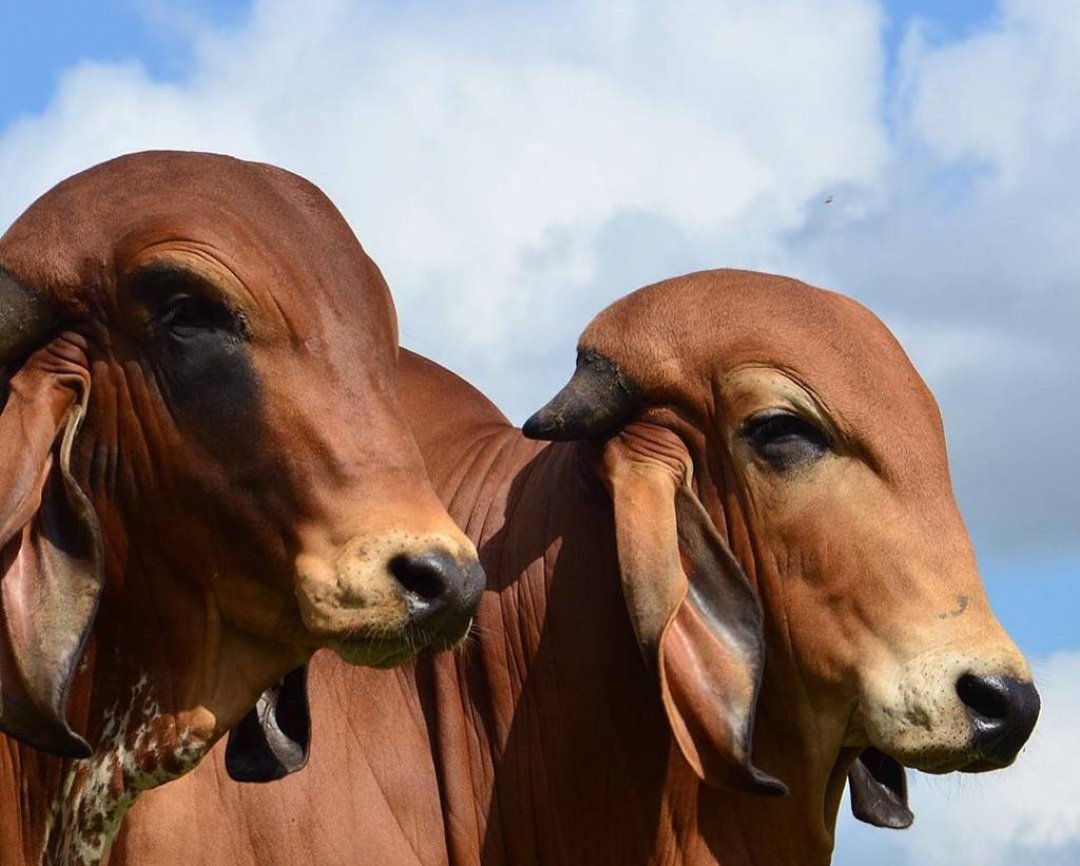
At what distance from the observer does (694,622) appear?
7.77 metres

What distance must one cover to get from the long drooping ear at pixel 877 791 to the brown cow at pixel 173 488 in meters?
2.98

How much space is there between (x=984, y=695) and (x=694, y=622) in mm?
963

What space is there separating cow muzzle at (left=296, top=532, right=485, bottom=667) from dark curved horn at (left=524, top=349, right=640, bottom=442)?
221 centimetres

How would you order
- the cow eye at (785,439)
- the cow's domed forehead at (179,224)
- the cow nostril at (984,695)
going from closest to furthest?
1. the cow's domed forehead at (179,224)
2. the cow nostril at (984,695)
3. the cow eye at (785,439)

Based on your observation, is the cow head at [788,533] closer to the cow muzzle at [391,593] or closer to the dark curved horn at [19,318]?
the cow muzzle at [391,593]

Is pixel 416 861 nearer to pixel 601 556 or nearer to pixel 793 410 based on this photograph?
pixel 601 556

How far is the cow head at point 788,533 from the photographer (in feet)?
24.6

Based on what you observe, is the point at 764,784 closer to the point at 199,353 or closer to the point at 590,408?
the point at 590,408

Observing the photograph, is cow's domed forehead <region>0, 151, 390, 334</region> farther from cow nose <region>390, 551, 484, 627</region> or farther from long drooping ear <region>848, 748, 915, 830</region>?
long drooping ear <region>848, 748, 915, 830</region>

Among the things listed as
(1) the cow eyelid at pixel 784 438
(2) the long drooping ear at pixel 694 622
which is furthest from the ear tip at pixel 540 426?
(1) the cow eyelid at pixel 784 438

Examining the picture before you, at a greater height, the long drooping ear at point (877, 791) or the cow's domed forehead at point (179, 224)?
the cow's domed forehead at point (179, 224)

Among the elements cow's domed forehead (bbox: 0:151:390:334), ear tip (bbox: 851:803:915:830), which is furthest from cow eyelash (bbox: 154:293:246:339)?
ear tip (bbox: 851:803:915:830)

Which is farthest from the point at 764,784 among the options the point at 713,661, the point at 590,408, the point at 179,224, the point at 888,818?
the point at 179,224

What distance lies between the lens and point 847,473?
25.8 ft
